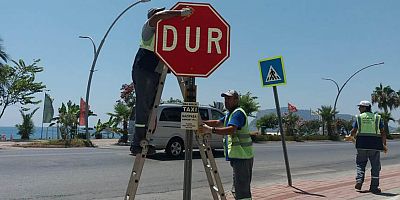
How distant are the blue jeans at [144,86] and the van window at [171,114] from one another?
12.3 m

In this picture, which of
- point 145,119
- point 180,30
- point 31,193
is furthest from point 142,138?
point 31,193

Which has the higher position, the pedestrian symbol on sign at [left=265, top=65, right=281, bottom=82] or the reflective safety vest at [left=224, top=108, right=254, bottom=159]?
the pedestrian symbol on sign at [left=265, top=65, right=281, bottom=82]

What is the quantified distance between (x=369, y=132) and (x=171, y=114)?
8.80 meters

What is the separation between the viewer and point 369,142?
924 cm

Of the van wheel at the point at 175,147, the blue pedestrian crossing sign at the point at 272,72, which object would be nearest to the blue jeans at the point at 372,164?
the blue pedestrian crossing sign at the point at 272,72

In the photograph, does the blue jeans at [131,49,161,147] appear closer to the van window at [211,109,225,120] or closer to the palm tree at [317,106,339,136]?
the van window at [211,109,225,120]

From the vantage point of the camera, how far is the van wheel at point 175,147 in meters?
16.9

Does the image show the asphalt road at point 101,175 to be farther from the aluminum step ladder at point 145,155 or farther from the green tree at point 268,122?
the green tree at point 268,122

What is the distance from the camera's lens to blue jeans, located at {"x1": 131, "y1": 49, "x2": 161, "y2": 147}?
14.3ft

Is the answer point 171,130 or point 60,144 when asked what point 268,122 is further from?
point 171,130

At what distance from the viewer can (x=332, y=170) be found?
14625 millimetres

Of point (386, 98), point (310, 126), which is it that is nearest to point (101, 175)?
point (310, 126)

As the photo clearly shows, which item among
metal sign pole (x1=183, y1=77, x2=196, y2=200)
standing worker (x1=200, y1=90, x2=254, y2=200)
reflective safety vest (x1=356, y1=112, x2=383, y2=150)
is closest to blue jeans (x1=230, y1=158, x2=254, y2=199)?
standing worker (x1=200, y1=90, x2=254, y2=200)

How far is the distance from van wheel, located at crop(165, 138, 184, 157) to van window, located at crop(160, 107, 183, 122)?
2.49ft
